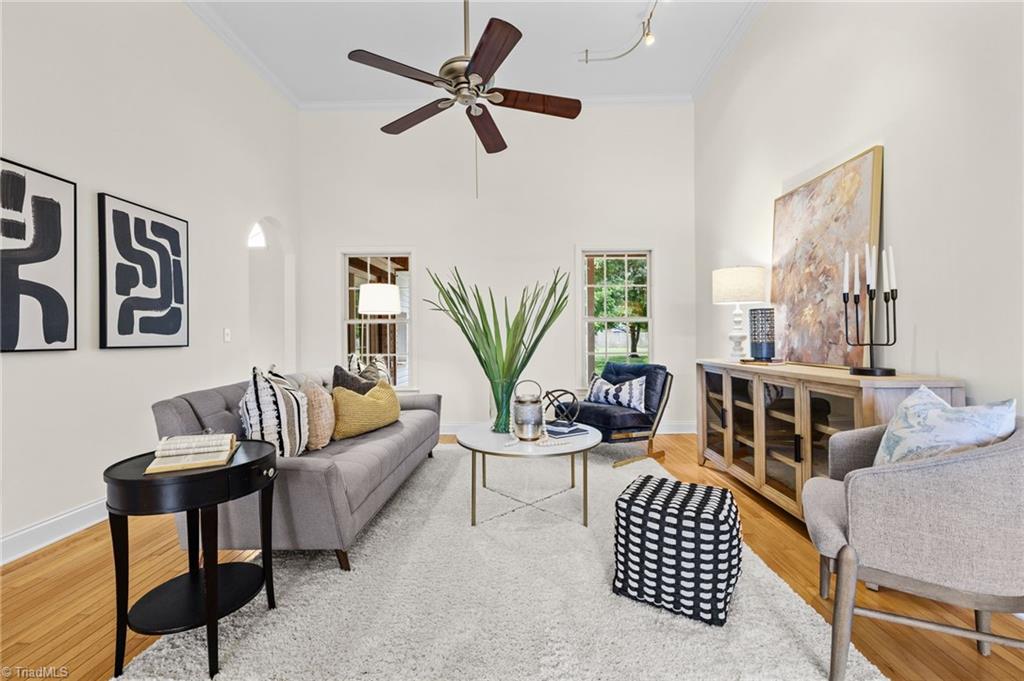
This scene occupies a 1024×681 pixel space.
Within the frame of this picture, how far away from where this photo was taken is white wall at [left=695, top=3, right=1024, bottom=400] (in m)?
1.85

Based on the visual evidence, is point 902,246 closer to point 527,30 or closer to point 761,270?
point 761,270

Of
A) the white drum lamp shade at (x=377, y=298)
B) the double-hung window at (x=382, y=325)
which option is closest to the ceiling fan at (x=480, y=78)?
the white drum lamp shade at (x=377, y=298)

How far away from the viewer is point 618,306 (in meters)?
5.25

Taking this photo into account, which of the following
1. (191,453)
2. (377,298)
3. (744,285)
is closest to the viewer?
(191,453)

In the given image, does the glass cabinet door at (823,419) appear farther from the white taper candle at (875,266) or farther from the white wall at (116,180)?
the white wall at (116,180)

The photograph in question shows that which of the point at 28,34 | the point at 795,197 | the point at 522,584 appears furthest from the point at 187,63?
the point at 795,197

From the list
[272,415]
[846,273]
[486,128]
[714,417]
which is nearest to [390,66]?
[486,128]

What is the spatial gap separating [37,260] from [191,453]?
5.92 feet

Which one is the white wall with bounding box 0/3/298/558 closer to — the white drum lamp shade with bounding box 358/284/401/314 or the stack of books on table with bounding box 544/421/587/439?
the white drum lamp shade with bounding box 358/284/401/314

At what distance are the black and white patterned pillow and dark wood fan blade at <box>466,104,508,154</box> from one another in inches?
88.3

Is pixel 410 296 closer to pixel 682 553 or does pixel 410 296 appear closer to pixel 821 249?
pixel 821 249

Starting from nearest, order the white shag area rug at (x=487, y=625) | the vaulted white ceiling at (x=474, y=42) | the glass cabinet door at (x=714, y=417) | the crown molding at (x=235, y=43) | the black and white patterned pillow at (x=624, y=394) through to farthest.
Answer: the white shag area rug at (x=487, y=625) → the glass cabinet door at (x=714, y=417) → the crown molding at (x=235, y=43) → the vaulted white ceiling at (x=474, y=42) → the black and white patterned pillow at (x=624, y=394)

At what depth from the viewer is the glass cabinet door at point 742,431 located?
2961 mm

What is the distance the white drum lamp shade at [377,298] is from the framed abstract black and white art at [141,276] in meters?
1.39
